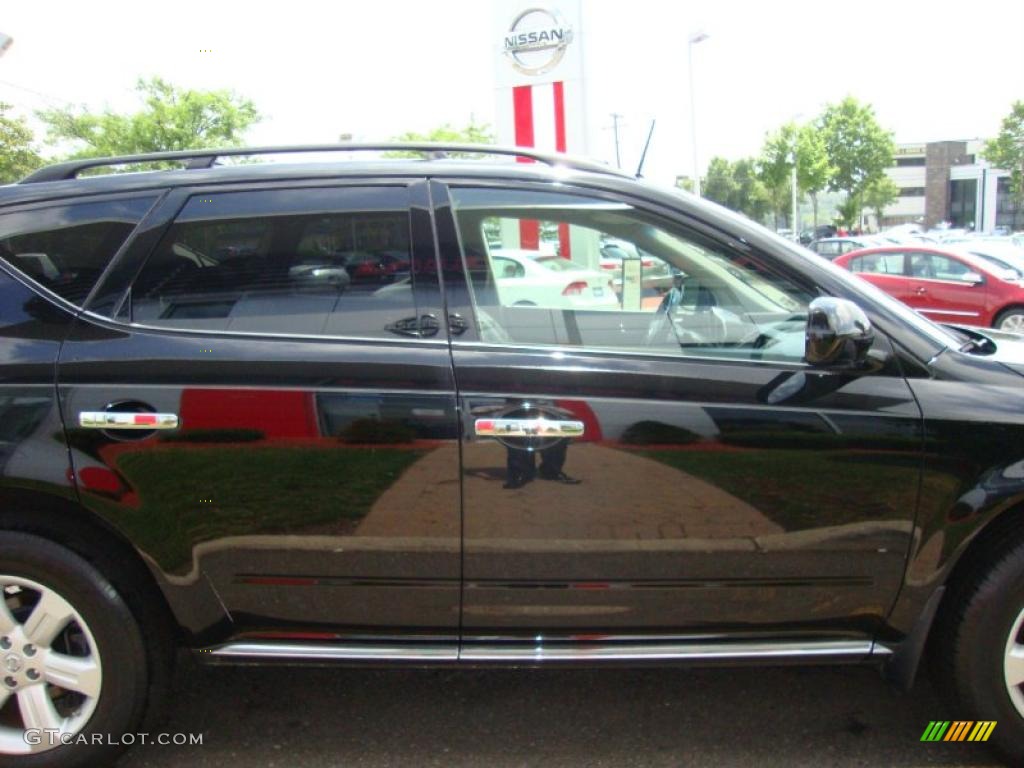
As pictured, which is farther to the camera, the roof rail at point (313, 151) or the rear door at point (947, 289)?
the rear door at point (947, 289)

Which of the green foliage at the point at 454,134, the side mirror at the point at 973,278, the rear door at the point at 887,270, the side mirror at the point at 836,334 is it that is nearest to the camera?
the side mirror at the point at 836,334

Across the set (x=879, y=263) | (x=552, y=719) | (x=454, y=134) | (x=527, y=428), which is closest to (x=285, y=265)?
(x=527, y=428)

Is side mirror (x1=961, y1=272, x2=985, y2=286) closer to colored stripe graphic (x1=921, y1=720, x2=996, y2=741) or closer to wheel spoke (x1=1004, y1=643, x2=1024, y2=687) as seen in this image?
colored stripe graphic (x1=921, y1=720, x2=996, y2=741)

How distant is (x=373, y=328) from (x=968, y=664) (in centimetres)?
195

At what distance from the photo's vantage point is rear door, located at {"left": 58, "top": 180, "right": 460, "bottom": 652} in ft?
7.05

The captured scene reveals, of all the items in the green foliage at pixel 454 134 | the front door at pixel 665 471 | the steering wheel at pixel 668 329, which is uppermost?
the green foliage at pixel 454 134

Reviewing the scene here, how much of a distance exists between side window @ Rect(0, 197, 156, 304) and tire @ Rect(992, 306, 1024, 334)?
1184 centimetres

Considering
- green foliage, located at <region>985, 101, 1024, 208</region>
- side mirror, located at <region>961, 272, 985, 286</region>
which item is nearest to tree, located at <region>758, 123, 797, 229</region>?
green foliage, located at <region>985, 101, 1024, 208</region>

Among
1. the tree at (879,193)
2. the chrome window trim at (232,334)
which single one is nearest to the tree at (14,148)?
the chrome window trim at (232,334)

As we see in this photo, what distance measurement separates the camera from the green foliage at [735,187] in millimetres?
55375

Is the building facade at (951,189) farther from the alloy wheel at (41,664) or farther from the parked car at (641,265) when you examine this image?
the alloy wheel at (41,664)

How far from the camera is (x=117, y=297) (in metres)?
2.26

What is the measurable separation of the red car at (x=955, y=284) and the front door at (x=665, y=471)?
1000cm

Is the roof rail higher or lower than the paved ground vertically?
higher
